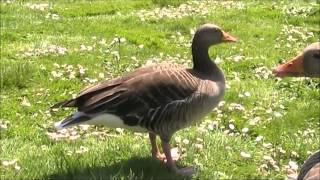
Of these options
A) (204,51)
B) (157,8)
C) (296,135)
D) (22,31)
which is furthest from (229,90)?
(157,8)

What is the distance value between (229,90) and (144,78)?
4.87 meters

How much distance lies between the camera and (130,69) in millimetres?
14922

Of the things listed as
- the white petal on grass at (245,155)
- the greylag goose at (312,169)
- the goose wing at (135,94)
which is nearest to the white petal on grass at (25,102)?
the goose wing at (135,94)

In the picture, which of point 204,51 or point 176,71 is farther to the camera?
point 204,51

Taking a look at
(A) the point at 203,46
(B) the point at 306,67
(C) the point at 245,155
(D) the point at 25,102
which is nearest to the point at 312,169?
(B) the point at 306,67

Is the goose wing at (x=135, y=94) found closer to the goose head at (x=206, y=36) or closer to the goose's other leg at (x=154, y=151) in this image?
the goose's other leg at (x=154, y=151)

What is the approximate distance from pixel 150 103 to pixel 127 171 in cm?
99

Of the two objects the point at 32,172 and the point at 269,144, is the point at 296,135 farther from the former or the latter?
the point at 32,172

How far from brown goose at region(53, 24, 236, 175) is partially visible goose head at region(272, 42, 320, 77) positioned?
1474 millimetres

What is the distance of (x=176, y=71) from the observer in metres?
9.02

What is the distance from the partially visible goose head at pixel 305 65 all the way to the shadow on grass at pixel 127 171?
215 cm

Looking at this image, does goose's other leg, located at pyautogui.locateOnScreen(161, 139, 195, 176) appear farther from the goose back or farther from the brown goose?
the goose back

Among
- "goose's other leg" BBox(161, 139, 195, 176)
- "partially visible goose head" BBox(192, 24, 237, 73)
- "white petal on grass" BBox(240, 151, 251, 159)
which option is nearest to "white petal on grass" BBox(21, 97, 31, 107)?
"partially visible goose head" BBox(192, 24, 237, 73)

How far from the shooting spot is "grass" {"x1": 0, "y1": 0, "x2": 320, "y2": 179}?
9.18 meters
